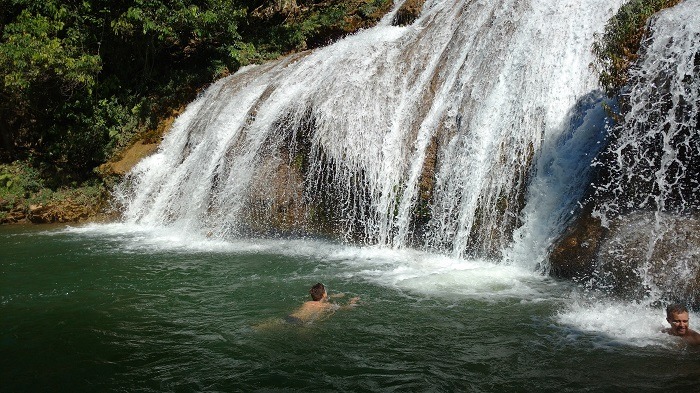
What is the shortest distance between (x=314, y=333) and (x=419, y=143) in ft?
17.8

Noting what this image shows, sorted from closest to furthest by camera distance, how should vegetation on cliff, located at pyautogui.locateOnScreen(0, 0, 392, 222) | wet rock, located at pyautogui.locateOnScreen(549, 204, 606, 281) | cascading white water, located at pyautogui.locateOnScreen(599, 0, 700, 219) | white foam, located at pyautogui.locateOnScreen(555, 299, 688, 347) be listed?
white foam, located at pyautogui.locateOnScreen(555, 299, 688, 347) < cascading white water, located at pyautogui.locateOnScreen(599, 0, 700, 219) < wet rock, located at pyautogui.locateOnScreen(549, 204, 606, 281) < vegetation on cliff, located at pyautogui.locateOnScreen(0, 0, 392, 222)

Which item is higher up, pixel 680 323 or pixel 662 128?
pixel 662 128

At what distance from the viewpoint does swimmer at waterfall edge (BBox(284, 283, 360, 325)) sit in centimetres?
653

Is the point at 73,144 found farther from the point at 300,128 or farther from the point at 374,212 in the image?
the point at 374,212

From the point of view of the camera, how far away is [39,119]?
1711 centimetres

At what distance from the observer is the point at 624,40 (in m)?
8.54

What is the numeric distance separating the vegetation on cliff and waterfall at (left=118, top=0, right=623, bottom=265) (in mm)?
3037

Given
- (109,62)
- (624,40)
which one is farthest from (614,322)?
(109,62)

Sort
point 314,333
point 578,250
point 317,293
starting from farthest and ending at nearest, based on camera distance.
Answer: point 578,250 < point 317,293 < point 314,333

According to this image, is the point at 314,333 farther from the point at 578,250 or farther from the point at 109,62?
the point at 109,62

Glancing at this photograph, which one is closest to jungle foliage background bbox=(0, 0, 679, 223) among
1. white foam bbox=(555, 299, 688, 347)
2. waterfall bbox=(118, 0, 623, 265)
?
waterfall bbox=(118, 0, 623, 265)

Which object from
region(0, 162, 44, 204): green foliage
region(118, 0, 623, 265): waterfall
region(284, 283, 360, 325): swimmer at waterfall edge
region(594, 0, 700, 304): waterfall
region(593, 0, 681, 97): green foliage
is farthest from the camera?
region(0, 162, 44, 204): green foliage

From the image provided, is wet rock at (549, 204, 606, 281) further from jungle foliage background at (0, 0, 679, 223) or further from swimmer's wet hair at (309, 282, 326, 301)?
jungle foliage background at (0, 0, 679, 223)

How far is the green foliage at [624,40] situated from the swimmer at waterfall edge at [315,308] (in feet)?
16.5
